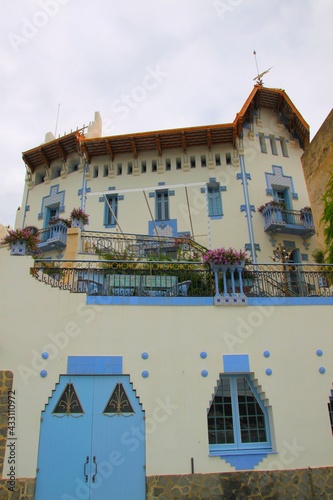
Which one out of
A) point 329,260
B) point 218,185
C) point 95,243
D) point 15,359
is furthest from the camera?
point 218,185

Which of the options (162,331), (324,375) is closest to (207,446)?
(162,331)

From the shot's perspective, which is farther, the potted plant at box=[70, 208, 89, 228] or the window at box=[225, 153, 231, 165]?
the window at box=[225, 153, 231, 165]

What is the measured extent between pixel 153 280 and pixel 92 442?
3.93m

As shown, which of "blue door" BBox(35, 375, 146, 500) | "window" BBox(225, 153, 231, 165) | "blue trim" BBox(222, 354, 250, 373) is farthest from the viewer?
"window" BBox(225, 153, 231, 165)

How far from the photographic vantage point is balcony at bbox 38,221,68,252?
16.8 meters

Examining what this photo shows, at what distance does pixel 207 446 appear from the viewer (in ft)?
25.8

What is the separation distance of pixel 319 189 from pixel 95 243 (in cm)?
990

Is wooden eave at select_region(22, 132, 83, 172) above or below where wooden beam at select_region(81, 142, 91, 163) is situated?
above

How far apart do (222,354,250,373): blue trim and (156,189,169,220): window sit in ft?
31.5

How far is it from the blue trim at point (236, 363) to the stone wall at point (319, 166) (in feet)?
27.0

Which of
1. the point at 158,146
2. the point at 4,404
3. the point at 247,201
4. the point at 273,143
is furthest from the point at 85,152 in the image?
the point at 4,404

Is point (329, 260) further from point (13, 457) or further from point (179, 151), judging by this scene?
point (13, 457)

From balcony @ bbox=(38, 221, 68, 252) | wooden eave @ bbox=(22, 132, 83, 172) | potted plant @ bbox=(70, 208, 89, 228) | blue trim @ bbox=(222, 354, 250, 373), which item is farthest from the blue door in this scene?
wooden eave @ bbox=(22, 132, 83, 172)

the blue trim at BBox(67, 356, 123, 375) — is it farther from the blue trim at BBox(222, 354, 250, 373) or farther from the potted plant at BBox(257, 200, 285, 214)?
the potted plant at BBox(257, 200, 285, 214)
